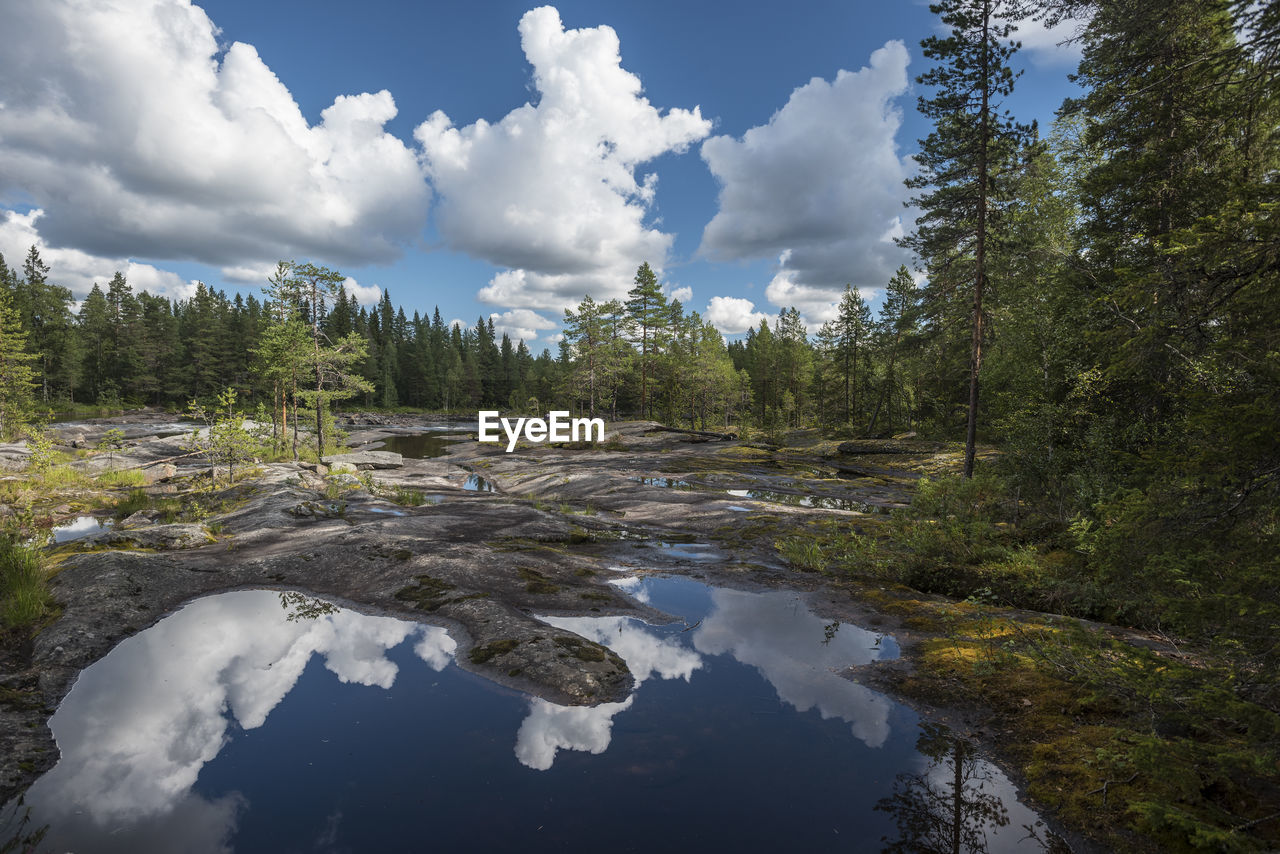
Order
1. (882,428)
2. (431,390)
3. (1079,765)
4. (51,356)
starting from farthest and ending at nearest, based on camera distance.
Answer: (431,390), (51,356), (882,428), (1079,765)

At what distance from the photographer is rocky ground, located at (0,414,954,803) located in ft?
25.6

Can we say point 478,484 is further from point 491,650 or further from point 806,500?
point 491,650

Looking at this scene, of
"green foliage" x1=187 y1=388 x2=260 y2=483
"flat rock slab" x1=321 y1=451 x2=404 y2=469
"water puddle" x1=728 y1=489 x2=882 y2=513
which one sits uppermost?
"green foliage" x1=187 y1=388 x2=260 y2=483

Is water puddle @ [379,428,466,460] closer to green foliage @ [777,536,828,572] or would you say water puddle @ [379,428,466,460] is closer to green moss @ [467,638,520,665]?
green foliage @ [777,536,828,572]

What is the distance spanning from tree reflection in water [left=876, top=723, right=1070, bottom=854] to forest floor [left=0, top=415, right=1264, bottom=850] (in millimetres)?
356

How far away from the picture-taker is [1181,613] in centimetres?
453

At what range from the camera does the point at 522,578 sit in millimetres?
11992

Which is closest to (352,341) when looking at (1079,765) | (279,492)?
(279,492)

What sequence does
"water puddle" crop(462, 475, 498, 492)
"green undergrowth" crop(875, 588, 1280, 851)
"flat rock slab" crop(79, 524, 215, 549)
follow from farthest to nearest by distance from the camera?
1. "water puddle" crop(462, 475, 498, 492)
2. "flat rock slab" crop(79, 524, 215, 549)
3. "green undergrowth" crop(875, 588, 1280, 851)

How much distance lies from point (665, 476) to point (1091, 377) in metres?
21.7

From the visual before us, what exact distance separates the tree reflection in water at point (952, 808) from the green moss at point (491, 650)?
554 centimetres

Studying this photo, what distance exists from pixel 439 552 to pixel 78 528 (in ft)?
43.2

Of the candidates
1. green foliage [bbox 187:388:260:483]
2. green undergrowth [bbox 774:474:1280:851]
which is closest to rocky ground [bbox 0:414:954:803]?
green foliage [bbox 187:388:260:483]

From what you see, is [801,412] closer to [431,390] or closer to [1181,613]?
[431,390]
